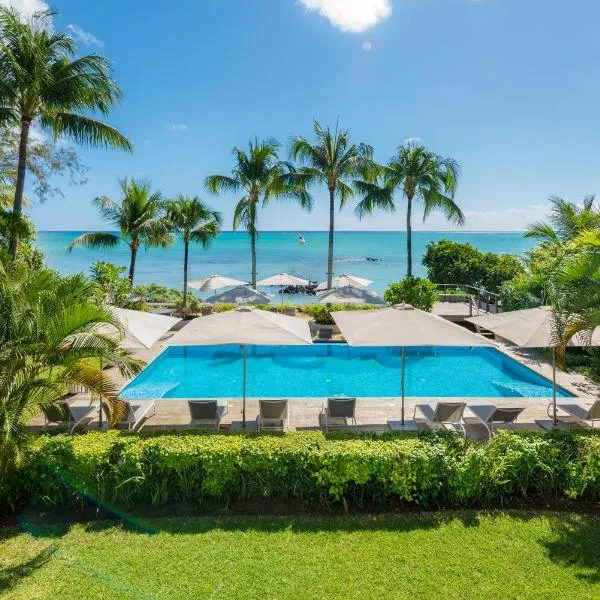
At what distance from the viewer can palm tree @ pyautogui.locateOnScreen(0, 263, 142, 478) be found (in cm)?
580

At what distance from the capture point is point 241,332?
833 cm

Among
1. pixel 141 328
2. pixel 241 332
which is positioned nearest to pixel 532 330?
pixel 241 332

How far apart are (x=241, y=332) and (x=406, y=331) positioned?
3.20 meters

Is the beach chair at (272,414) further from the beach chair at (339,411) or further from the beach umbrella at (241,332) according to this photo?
the beach chair at (339,411)

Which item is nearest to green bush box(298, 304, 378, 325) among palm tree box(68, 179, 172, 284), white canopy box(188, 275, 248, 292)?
white canopy box(188, 275, 248, 292)

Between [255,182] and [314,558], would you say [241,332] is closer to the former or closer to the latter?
→ [314,558]

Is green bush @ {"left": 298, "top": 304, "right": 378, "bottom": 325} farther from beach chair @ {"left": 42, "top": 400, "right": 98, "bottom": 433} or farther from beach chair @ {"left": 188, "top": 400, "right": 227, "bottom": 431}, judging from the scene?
beach chair @ {"left": 42, "top": 400, "right": 98, "bottom": 433}

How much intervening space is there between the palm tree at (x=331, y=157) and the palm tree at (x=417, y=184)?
1.33 metres

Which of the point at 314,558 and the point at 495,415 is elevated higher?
the point at 495,415

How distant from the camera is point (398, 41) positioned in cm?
1688

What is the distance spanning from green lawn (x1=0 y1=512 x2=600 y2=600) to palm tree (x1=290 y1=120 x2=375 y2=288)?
16.8m

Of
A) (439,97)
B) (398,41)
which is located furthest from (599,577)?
(439,97)

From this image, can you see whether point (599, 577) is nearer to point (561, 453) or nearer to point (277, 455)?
point (561, 453)

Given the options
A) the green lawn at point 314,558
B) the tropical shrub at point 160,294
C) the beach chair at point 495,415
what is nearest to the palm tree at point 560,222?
the beach chair at point 495,415
